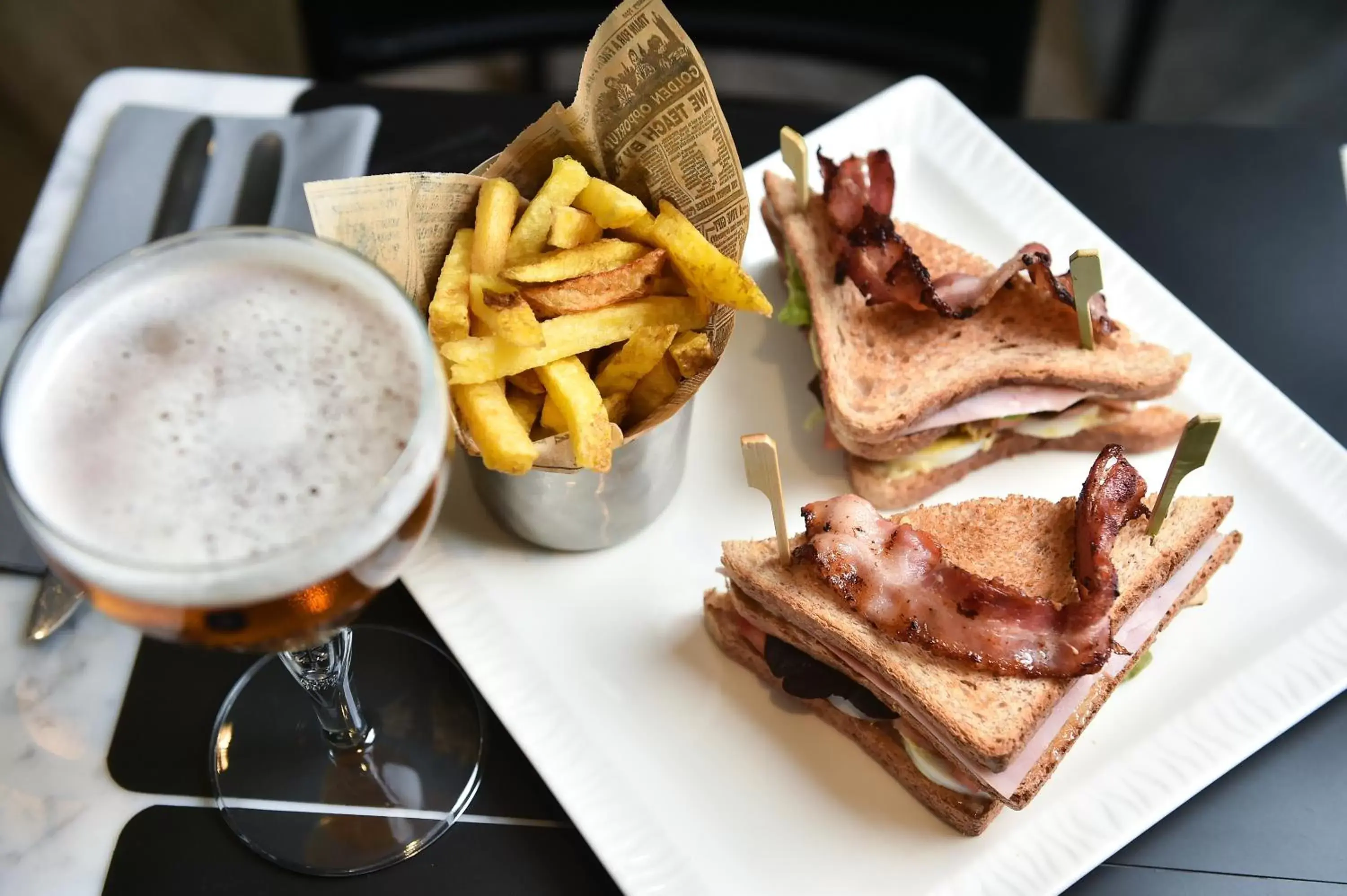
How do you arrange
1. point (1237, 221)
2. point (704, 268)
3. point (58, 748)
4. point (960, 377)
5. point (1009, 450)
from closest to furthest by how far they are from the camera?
point (704, 268) → point (58, 748) → point (960, 377) → point (1009, 450) → point (1237, 221)

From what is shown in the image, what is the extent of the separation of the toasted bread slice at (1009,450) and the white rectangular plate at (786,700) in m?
0.03

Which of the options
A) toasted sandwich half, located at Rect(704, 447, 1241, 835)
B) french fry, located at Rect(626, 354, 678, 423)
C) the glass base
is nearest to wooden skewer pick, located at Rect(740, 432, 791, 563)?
toasted sandwich half, located at Rect(704, 447, 1241, 835)

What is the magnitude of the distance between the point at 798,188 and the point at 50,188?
161 centimetres

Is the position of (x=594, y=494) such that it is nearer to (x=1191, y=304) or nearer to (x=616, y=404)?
(x=616, y=404)

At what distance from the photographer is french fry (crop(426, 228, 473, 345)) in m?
1.80

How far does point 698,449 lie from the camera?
230 centimetres

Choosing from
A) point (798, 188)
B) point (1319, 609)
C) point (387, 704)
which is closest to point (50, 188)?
point (387, 704)

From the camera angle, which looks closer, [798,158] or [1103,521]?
[1103,521]

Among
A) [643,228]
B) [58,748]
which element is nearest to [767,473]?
[643,228]

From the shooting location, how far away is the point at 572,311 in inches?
71.4

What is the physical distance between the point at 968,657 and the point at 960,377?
59cm

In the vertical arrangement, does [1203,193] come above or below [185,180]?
above

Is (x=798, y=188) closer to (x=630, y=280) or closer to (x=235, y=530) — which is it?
(x=630, y=280)

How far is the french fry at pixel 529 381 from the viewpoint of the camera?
1812mm
